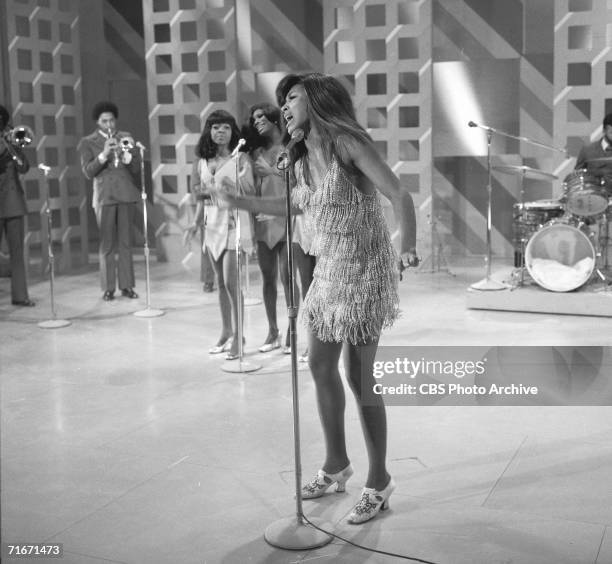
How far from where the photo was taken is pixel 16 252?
25.0 feet

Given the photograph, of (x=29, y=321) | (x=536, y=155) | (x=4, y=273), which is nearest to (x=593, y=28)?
(x=536, y=155)

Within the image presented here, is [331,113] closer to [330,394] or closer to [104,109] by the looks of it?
[330,394]

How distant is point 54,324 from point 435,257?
12.7ft

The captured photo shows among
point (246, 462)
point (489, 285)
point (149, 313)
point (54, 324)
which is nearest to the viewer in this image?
point (246, 462)

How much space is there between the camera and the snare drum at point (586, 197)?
6.96 metres

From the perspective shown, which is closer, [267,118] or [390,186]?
[390,186]

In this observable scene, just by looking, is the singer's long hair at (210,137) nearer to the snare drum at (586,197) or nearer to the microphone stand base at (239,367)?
the microphone stand base at (239,367)

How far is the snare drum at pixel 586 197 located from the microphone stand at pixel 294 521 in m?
4.50

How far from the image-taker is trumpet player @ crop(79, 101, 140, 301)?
7391mm

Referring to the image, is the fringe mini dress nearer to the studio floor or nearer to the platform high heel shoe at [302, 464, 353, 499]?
the platform high heel shoe at [302, 464, 353, 499]

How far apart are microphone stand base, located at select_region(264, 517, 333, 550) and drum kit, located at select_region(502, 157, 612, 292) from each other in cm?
423

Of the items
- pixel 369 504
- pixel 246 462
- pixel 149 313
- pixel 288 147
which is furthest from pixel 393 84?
pixel 369 504

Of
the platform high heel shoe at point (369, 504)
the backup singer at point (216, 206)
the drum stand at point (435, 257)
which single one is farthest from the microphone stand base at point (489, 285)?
the platform high heel shoe at point (369, 504)

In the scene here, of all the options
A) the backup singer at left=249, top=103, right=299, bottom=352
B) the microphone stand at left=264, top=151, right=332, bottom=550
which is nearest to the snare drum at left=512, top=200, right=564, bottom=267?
the backup singer at left=249, top=103, right=299, bottom=352
